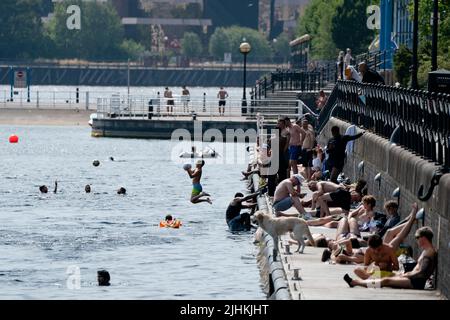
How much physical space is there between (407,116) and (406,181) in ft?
9.76

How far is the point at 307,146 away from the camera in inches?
1834

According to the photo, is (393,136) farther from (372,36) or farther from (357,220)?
(372,36)

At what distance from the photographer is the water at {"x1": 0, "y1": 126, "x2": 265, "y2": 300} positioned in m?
31.2

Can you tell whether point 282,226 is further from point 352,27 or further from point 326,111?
point 352,27

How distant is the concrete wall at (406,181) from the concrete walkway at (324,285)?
703 millimetres

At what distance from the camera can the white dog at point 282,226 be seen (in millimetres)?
28750

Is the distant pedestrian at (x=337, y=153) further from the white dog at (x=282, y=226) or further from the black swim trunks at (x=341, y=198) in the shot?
the white dog at (x=282, y=226)

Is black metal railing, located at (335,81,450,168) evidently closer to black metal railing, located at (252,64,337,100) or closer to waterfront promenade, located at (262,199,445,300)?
waterfront promenade, located at (262,199,445,300)

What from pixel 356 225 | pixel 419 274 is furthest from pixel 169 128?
pixel 419 274

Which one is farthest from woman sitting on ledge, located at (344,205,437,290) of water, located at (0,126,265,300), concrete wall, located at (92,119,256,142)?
concrete wall, located at (92,119,256,142)

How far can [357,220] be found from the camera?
99.1ft

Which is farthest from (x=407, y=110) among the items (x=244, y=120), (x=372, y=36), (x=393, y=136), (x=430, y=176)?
(x=372, y=36)

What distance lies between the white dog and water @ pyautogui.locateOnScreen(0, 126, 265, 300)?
1.49 metres

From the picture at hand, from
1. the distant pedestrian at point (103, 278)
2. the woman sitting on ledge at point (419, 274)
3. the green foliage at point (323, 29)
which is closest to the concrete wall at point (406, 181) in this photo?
the woman sitting on ledge at point (419, 274)
